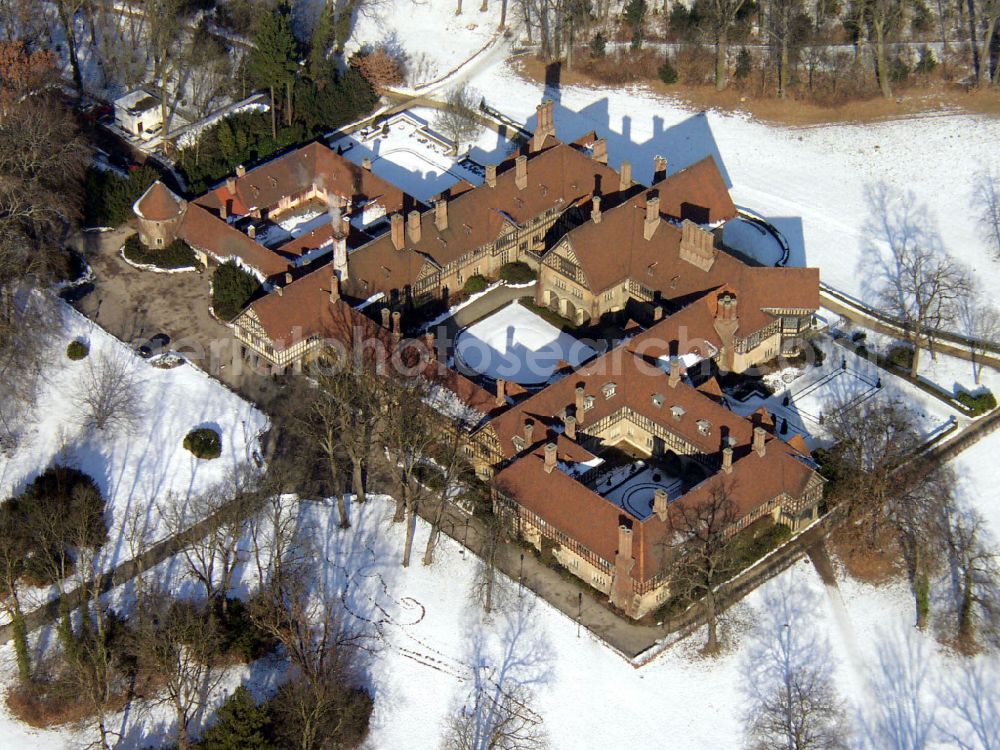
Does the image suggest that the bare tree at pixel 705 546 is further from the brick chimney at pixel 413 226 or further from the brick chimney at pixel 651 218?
the brick chimney at pixel 413 226

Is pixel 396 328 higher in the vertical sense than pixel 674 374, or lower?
lower

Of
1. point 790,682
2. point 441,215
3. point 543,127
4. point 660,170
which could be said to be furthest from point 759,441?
point 543,127

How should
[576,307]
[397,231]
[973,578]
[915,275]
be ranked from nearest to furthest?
[973,578] < [915,275] < [397,231] < [576,307]

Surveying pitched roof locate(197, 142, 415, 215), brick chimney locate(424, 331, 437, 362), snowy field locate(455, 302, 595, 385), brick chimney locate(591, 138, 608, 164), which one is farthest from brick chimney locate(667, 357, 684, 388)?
pitched roof locate(197, 142, 415, 215)

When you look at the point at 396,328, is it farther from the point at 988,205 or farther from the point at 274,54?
the point at 988,205

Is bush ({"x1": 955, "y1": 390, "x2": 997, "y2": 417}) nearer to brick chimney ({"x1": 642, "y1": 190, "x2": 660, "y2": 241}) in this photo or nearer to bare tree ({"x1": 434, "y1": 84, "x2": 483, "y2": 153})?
brick chimney ({"x1": 642, "y1": 190, "x2": 660, "y2": 241})

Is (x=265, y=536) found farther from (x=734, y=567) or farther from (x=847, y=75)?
(x=847, y=75)

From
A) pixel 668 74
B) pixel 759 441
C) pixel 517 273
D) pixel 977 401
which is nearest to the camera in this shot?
pixel 759 441
